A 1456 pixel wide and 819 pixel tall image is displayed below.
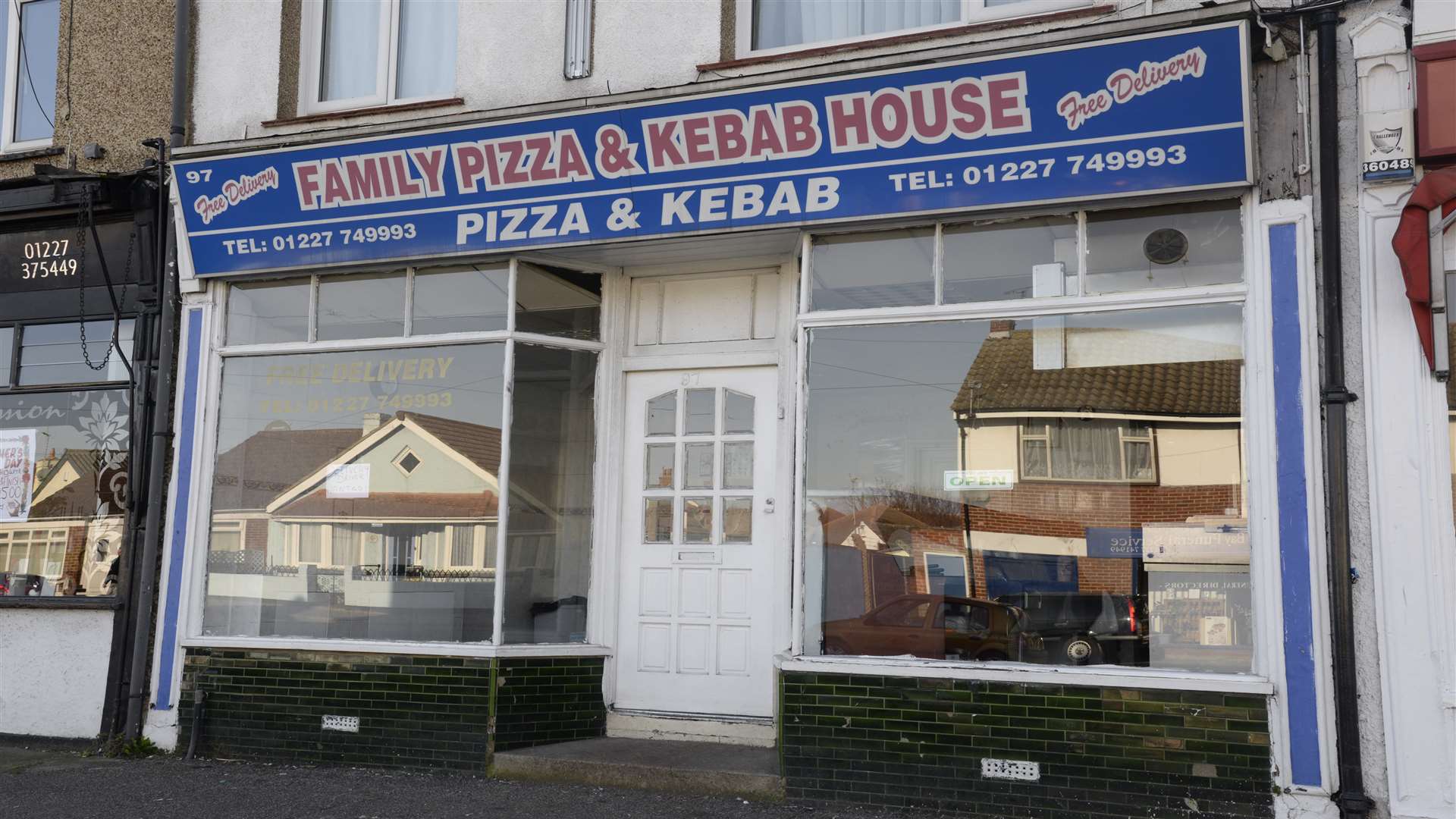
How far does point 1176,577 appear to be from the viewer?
6.39 meters

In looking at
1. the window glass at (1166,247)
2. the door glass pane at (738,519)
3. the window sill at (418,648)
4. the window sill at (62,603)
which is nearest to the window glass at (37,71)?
the window sill at (62,603)

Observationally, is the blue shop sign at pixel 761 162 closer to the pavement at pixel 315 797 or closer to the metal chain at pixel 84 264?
the metal chain at pixel 84 264

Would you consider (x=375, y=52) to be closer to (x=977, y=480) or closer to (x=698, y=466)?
(x=698, y=466)

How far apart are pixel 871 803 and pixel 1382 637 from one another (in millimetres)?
2621

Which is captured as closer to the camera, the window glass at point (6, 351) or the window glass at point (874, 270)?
the window glass at point (874, 270)

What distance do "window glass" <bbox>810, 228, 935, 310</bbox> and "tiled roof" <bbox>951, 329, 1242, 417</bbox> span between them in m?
0.51

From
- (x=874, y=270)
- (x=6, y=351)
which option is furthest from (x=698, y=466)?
(x=6, y=351)

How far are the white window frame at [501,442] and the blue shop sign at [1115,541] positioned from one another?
3.03 meters

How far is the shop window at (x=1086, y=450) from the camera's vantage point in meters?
6.58

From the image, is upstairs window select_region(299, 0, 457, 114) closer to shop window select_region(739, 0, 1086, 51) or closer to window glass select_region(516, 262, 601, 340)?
window glass select_region(516, 262, 601, 340)

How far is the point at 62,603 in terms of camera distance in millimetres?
8734

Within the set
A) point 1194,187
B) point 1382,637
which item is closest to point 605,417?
point 1194,187

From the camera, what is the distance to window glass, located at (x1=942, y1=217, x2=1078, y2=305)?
6.74 metres

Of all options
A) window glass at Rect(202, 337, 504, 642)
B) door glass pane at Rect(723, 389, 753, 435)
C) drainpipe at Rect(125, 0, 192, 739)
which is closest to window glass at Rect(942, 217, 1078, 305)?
door glass pane at Rect(723, 389, 753, 435)
